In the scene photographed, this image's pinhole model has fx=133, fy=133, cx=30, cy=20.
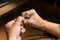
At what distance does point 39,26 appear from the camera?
570 millimetres

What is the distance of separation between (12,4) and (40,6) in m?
0.28

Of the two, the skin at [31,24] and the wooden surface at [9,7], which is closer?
the skin at [31,24]

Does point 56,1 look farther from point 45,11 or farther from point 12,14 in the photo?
point 12,14

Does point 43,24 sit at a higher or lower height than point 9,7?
lower

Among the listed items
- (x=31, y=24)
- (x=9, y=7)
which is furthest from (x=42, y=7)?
(x=31, y=24)

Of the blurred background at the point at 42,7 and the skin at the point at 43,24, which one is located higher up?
the blurred background at the point at 42,7

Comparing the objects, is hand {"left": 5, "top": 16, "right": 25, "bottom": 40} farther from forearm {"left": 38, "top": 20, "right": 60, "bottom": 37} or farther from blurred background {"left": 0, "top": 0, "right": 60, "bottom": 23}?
blurred background {"left": 0, "top": 0, "right": 60, "bottom": 23}

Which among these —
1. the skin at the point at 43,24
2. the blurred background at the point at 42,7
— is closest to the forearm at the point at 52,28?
the skin at the point at 43,24

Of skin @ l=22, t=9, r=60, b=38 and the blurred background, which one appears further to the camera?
the blurred background

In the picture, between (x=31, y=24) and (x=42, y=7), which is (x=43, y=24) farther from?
(x=42, y=7)

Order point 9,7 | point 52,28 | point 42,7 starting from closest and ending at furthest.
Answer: point 52,28 → point 9,7 → point 42,7

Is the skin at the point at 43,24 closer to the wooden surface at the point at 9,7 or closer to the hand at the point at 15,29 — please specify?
the hand at the point at 15,29

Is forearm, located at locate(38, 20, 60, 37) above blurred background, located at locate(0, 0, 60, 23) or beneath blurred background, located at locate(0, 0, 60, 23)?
beneath

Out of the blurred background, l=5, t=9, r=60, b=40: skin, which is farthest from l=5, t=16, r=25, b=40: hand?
the blurred background
